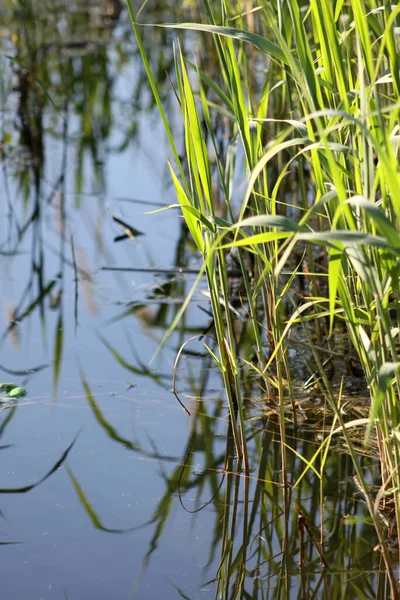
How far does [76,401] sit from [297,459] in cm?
52

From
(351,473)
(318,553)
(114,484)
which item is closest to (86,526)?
(114,484)

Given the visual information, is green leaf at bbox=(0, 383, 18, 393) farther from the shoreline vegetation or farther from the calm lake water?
the shoreline vegetation

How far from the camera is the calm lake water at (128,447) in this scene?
1300 mm

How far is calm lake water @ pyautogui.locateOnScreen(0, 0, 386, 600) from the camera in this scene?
1300 mm

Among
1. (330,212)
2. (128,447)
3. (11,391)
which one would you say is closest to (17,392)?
(11,391)

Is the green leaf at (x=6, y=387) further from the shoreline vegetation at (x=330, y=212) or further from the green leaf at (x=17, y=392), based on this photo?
the shoreline vegetation at (x=330, y=212)

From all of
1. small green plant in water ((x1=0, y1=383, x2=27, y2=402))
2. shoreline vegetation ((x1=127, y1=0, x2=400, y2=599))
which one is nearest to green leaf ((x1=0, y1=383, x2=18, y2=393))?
small green plant in water ((x1=0, y1=383, x2=27, y2=402))

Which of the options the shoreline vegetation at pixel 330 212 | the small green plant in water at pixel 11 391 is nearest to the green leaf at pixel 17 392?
the small green plant in water at pixel 11 391

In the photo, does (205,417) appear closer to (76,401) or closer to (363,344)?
(76,401)

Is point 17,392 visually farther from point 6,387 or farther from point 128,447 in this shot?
point 128,447

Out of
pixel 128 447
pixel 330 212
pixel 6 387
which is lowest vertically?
pixel 128 447

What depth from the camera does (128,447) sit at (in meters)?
1.67

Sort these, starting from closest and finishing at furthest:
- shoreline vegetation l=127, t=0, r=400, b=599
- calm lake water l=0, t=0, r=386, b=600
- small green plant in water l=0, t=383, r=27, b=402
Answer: shoreline vegetation l=127, t=0, r=400, b=599 → calm lake water l=0, t=0, r=386, b=600 → small green plant in water l=0, t=383, r=27, b=402

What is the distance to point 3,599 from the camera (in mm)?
1230
